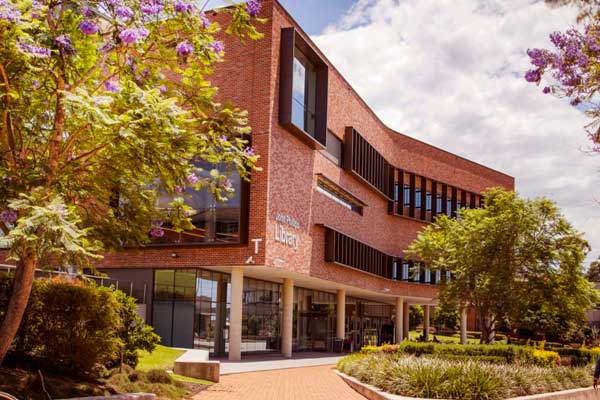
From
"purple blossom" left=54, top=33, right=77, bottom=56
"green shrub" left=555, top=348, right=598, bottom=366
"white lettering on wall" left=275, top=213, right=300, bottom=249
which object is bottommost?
"green shrub" left=555, top=348, right=598, bottom=366

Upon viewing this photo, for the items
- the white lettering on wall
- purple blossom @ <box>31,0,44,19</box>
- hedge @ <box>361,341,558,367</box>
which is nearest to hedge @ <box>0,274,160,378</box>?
purple blossom @ <box>31,0,44,19</box>

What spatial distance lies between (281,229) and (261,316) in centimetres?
732

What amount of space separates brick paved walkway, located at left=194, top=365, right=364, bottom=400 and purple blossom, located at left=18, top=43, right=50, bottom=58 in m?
8.59

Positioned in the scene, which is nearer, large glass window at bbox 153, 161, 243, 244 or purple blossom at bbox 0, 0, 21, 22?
purple blossom at bbox 0, 0, 21, 22

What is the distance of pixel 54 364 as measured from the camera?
1322cm

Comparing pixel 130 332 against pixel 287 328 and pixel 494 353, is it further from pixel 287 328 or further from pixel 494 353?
pixel 287 328

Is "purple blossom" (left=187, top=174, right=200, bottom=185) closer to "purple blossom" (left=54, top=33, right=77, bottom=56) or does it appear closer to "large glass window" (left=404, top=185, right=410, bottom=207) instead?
"purple blossom" (left=54, top=33, right=77, bottom=56)

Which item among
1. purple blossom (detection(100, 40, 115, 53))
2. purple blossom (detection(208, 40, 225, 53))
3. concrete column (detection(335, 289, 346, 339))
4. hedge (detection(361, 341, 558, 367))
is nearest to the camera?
purple blossom (detection(100, 40, 115, 53))

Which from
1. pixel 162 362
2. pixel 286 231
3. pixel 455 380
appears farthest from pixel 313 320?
pixel 455 380

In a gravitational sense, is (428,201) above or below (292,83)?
below

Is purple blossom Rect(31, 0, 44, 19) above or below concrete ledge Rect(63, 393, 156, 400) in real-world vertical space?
above

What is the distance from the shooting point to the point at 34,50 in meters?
9.79

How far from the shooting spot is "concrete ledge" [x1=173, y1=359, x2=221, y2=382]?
18.6m

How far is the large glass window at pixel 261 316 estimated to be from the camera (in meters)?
34.4
